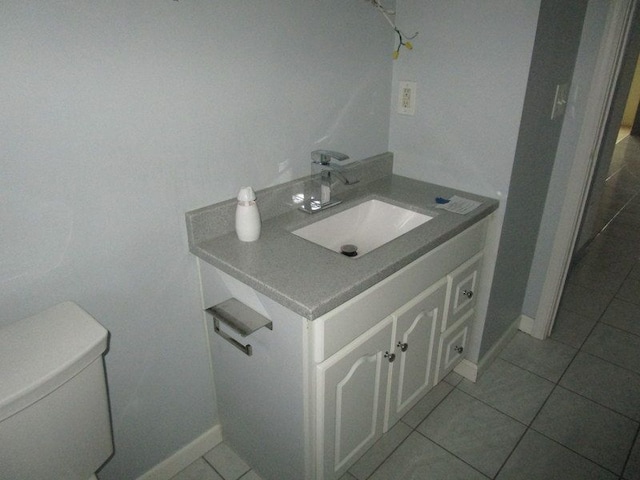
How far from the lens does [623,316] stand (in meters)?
2.46

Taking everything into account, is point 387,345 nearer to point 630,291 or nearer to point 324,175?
point 324,175

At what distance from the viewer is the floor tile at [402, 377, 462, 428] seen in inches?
71.6

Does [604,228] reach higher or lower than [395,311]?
lower

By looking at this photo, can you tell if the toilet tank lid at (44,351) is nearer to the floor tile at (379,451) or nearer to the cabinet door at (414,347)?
the cabinet door at (414,347)

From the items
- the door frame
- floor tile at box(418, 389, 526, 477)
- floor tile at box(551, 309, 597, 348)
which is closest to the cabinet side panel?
floor tile at box(418, 389, 526, 477)

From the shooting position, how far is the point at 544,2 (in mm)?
1410

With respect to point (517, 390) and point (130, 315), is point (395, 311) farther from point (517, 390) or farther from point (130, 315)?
point (517, 390)

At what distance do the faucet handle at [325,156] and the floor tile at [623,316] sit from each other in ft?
6.29

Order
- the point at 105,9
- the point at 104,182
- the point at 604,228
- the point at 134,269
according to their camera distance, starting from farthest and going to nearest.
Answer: the point at 604,228, the point at 134,269, the point at 104,182, the point at 105,9

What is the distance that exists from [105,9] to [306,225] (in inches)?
32.7

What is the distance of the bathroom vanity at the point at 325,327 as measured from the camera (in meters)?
1.16

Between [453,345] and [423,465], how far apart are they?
0.49m

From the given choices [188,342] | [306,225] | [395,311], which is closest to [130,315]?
[188,342]

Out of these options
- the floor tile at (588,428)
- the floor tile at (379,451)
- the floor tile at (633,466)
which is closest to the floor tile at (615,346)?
the floor tile at (588,428)
